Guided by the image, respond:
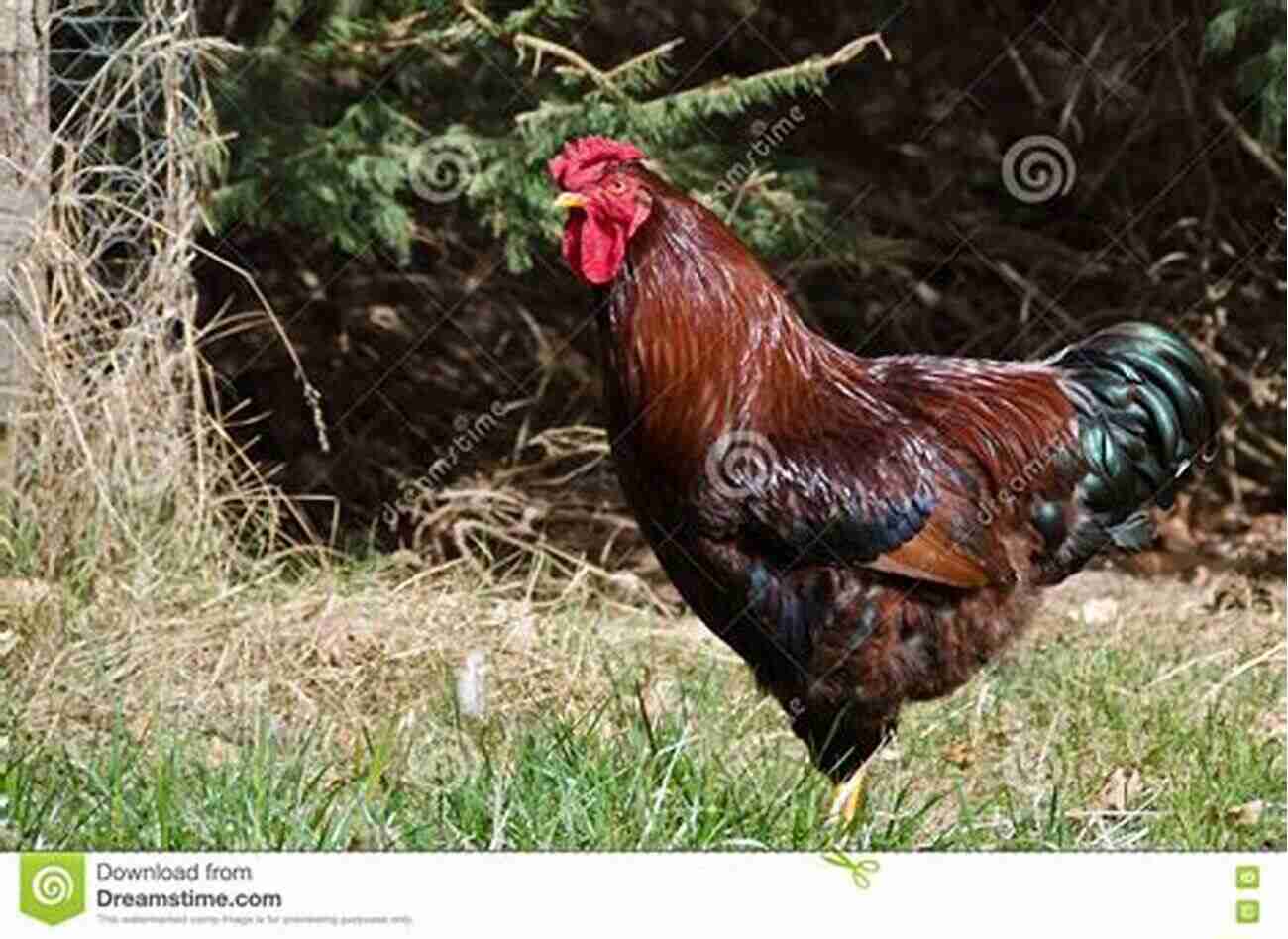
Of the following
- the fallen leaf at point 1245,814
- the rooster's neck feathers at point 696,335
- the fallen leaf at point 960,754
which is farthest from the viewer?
the fallen leaf at point 960,754

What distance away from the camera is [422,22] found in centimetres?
465

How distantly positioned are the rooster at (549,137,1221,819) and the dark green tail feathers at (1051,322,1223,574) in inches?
3.6

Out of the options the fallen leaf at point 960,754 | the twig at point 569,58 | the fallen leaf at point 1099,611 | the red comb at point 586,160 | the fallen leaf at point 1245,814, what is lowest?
the fallen leaf at point 960,754

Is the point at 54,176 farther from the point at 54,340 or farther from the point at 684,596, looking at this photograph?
the point at 684,596

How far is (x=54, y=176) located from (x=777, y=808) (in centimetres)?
172

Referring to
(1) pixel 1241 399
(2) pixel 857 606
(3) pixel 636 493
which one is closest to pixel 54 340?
(3) pixel 636 493

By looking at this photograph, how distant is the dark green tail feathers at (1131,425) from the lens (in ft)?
11.8

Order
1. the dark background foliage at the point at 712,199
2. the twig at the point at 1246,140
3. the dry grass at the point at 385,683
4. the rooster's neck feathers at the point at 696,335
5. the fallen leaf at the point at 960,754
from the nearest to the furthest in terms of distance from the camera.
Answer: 1. the dry grass at the point at 385,683
2. the rooster's neck feathers at the point at 696,335
3. the fallen leaf at the point at 960,754
4. the dark background foliage at the point at 712,199
5. the twig at the point at 1246,140

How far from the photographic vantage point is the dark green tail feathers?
11.8ft

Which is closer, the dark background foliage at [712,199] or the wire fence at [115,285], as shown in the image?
the wire fence at [115,285]

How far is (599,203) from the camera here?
3324mm

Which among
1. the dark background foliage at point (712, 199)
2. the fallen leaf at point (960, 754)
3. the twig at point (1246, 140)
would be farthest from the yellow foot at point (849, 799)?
the twig at point (1246, 140)

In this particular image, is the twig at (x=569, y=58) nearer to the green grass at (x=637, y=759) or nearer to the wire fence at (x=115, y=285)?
the wire fence at (x=115, y=285)
